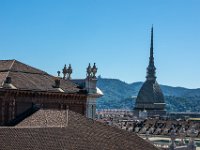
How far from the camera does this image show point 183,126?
4582 inches

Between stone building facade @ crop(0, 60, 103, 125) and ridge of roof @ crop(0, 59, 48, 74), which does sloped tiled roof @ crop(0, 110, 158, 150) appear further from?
ridge of roof @ crop(0, 59, 48, 74)

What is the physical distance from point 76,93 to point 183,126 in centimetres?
7129

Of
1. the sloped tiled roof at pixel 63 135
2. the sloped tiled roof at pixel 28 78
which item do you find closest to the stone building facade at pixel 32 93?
the sloped tiled roof at pixel 28 78

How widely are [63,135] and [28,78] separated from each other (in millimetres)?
11195

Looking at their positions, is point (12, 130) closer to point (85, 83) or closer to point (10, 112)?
point (10, 112)

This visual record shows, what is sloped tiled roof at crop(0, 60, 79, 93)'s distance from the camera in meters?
44.5

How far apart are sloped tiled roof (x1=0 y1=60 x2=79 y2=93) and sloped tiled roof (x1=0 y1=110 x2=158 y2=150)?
3.19 meters

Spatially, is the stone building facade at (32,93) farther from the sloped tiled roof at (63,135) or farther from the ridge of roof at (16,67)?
the sloped tiled roof at (63,135)

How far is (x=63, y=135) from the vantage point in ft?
120

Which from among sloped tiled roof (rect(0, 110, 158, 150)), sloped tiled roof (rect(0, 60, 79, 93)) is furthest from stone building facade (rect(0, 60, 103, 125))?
sloped tiled roof (rect(0, 110, 158, 150))

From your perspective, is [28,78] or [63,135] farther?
[28,78]

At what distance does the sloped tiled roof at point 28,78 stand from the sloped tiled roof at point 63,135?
319 cm

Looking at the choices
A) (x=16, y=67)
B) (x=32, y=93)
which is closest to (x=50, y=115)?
(x=32, y=93)

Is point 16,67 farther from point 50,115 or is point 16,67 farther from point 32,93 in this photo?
point 50,115
